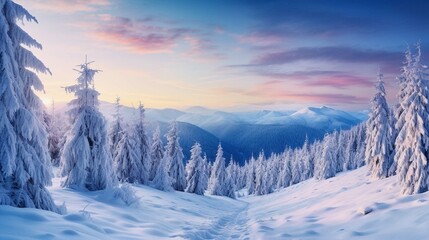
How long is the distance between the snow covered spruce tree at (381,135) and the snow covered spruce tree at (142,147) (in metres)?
28.6

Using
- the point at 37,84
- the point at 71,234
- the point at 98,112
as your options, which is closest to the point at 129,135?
the point at 98,112

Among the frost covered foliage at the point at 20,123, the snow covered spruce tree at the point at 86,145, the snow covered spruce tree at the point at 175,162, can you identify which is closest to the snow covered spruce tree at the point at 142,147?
the snow covered spruce tree at the point at 175,162

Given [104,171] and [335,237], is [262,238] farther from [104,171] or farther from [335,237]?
[104,171]

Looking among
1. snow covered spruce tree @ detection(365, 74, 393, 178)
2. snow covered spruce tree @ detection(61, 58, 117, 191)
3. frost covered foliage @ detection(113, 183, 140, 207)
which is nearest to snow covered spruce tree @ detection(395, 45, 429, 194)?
snow covered spruce tree @ detection(365, 74, 393, 178)

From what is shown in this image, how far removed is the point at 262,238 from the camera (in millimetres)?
16156

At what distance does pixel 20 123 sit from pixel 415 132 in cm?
2544

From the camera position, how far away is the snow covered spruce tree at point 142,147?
4408cm

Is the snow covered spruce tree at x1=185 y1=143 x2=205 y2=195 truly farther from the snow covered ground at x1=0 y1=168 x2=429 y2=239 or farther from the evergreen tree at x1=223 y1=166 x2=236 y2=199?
the snow covered ground at x1=0 y1=168 x2=429 y2=239

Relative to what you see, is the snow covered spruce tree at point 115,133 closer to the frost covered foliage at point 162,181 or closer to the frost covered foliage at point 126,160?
the frost covered foliage at point 126,160

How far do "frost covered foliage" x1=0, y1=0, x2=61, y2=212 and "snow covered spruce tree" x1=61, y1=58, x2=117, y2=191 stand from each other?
1111cm

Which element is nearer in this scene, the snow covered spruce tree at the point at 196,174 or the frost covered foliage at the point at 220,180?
the snow covered spruce tree at the point at 196,174

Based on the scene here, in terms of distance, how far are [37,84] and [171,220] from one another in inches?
445

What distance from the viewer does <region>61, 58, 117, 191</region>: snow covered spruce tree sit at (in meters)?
24.3

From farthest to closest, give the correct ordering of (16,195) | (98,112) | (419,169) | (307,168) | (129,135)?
(307,168)
(129,135)
(98,112)
(419,169)
(16,195)
